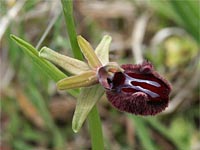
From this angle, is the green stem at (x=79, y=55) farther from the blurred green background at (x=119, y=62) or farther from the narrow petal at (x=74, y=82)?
the blurred green background at (x=119, y=62)

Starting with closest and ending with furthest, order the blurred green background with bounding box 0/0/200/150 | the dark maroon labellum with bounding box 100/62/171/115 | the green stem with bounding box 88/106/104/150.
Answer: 1. the dark maroon labellum with bounding box 100/62/171/115
2. the green stem with bounding box 88/106/104/150
3. the blurred green background with bounding box 0/0/200/150

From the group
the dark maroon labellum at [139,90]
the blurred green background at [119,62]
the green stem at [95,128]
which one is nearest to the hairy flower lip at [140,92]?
the dark maroon labellum at [139,90]

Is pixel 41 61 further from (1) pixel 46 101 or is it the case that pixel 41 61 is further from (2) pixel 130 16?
(2) pixel 130 16

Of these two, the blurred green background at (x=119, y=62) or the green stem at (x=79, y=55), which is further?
the blurred green background at (x=119, y=62)

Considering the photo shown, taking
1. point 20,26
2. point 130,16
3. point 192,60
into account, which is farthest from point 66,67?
point 130,16

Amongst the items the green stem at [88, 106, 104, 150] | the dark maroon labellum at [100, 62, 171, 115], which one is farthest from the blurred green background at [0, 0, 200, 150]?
the dark maroon labellum at [100, 62, 171, 115]

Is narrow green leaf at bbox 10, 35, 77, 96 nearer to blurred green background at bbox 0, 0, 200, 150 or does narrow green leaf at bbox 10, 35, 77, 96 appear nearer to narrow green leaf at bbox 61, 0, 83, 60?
narrow green leaf at bbox 61, 0, 83, 60

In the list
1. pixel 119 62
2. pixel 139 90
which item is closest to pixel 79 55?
pixel 139 90
